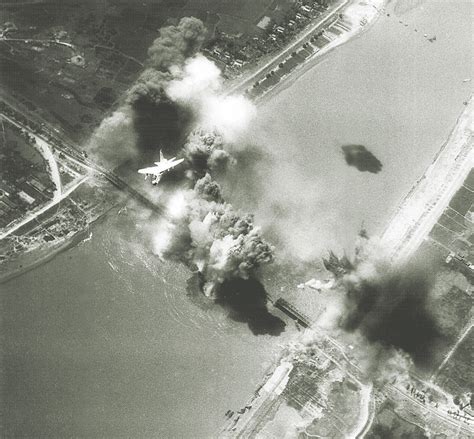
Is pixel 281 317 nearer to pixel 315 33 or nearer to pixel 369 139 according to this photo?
pixel 369 139

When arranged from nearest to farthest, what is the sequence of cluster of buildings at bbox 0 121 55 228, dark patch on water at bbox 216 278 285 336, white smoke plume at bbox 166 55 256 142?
1. dark patch on water at bbox 216 278 285 336
2. cluster of buildings at bbox 0 121 55 228
3. white smoke plume at bbox 166 55 256 142

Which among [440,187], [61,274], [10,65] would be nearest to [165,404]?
[61,274]

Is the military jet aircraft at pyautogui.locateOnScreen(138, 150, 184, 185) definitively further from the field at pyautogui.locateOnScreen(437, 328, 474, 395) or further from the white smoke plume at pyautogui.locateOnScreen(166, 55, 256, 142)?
the field at pyautogui.locateOnScreen(437, 328, 474, 395)

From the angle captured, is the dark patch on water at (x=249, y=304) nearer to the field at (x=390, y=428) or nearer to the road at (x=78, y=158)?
the field at (x=390, y=428)

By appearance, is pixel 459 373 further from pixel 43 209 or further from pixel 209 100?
pixel 43 209

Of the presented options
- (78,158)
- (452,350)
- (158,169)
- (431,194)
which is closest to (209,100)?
(158,169)

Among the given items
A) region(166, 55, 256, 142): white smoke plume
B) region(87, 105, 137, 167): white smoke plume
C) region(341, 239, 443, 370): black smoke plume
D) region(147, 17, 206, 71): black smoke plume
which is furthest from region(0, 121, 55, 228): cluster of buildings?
region(341, 239, 443, 370): black smoke plume
